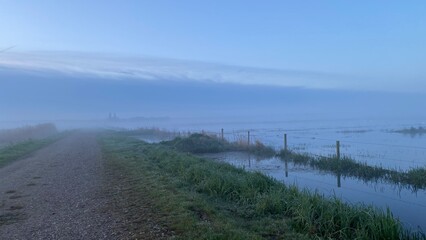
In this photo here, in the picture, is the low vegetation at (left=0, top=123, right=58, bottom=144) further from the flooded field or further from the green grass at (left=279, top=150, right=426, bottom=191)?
the green grass at (left=279, top=150, right=426, bottom=191)

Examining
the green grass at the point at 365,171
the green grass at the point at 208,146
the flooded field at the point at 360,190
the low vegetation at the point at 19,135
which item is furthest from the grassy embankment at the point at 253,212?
the low vegetation at the point at 19,135

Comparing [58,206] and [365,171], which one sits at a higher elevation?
[58,206]

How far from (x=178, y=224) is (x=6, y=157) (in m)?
18.9

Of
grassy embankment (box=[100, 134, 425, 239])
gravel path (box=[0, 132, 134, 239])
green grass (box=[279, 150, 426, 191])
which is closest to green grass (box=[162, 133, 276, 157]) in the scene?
green grass (box=[279, 150, 426, 191])

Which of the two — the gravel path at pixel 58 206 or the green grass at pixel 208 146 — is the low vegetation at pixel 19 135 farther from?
the gravel path at pixel 58 206

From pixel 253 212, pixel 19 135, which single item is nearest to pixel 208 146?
pixel 253 212

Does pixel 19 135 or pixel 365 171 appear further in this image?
pixel 19 135

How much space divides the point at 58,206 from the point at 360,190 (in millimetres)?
10352

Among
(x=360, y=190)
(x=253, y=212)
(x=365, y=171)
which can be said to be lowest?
(x=360, y=190)

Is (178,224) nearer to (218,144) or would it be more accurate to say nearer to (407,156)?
(407,156)

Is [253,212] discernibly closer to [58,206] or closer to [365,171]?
[58,206]

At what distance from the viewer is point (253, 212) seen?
894 cm

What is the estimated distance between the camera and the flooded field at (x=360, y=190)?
10750 millimetres

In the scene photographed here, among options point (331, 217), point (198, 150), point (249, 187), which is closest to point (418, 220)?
point (331, 217)
